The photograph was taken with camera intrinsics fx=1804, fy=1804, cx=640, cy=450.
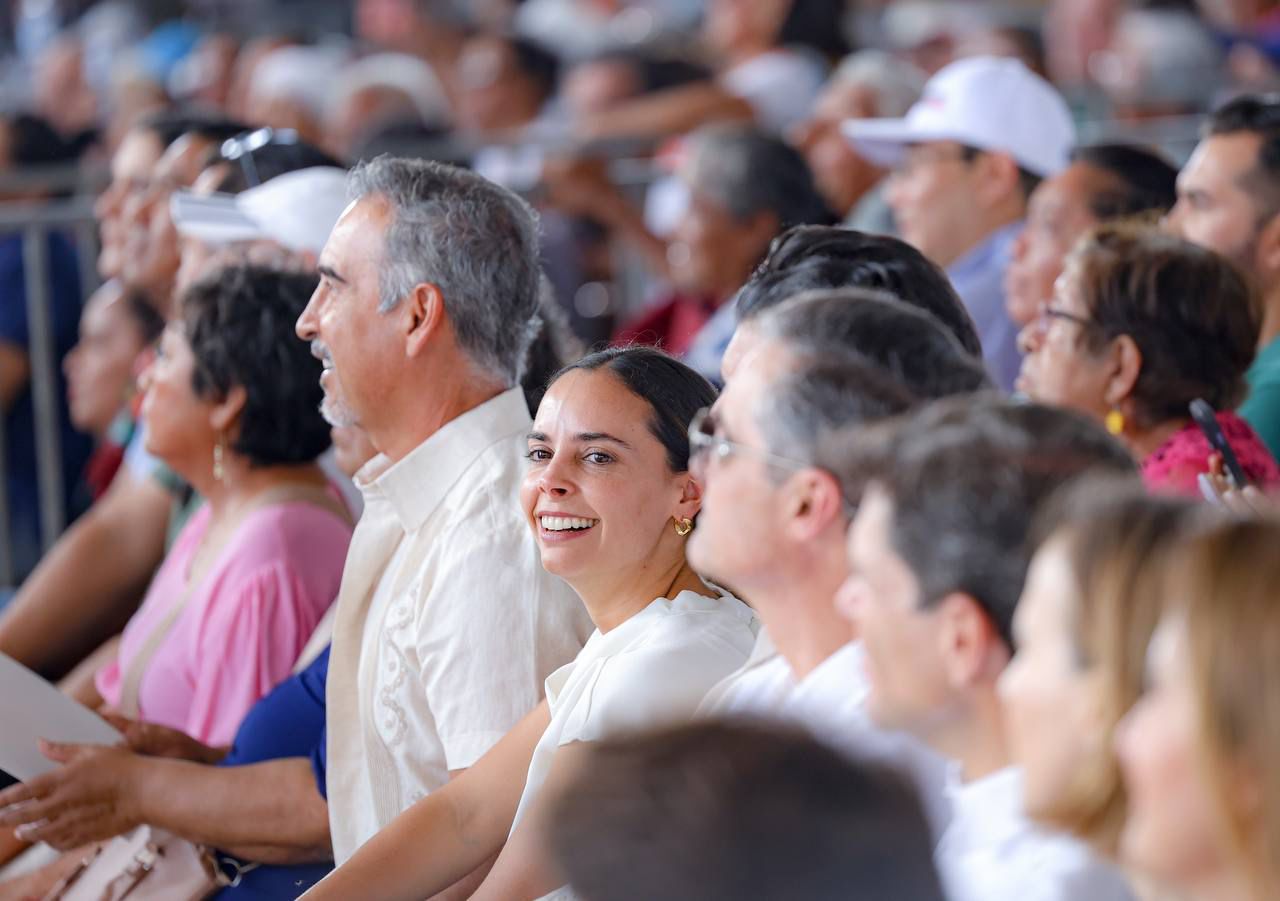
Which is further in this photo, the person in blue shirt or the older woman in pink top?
the person in blue shirt

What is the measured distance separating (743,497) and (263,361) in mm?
1954

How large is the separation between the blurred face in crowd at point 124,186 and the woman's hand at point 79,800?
2.50 metres

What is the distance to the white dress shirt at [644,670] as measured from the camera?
2375mm

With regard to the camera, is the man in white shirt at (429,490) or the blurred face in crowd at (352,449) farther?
the blurred face in crowd at (352,449)

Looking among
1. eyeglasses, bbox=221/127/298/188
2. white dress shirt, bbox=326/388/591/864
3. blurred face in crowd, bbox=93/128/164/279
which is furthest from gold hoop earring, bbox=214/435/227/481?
blurred face in crowd, bbox=93/128/164/279

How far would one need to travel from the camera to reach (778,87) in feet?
23.5

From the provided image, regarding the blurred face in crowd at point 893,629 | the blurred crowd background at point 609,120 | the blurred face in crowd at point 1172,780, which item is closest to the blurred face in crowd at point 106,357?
the blurred crowd background at point 609,120

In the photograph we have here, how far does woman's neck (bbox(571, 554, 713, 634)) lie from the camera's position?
261 centimetres

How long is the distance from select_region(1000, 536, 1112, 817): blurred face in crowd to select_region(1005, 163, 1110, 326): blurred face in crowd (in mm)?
2636

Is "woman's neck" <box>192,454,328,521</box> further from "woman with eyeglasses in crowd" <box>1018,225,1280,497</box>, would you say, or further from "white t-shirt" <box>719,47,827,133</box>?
"white t-shirt" <box>719,47,827,133</box>

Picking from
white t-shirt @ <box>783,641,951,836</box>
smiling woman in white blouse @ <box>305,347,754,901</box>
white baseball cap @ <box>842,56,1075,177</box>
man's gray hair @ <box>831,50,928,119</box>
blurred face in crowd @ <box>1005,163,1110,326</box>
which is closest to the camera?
white t-shirt @ <box>783,641,951,836</box>

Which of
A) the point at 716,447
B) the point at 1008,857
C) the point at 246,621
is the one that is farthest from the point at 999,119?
the point at 1008,857

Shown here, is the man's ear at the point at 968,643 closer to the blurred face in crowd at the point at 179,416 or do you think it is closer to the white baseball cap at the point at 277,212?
the blurred face in crowd at the point at 179,416

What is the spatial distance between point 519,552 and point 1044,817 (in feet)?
4.60
